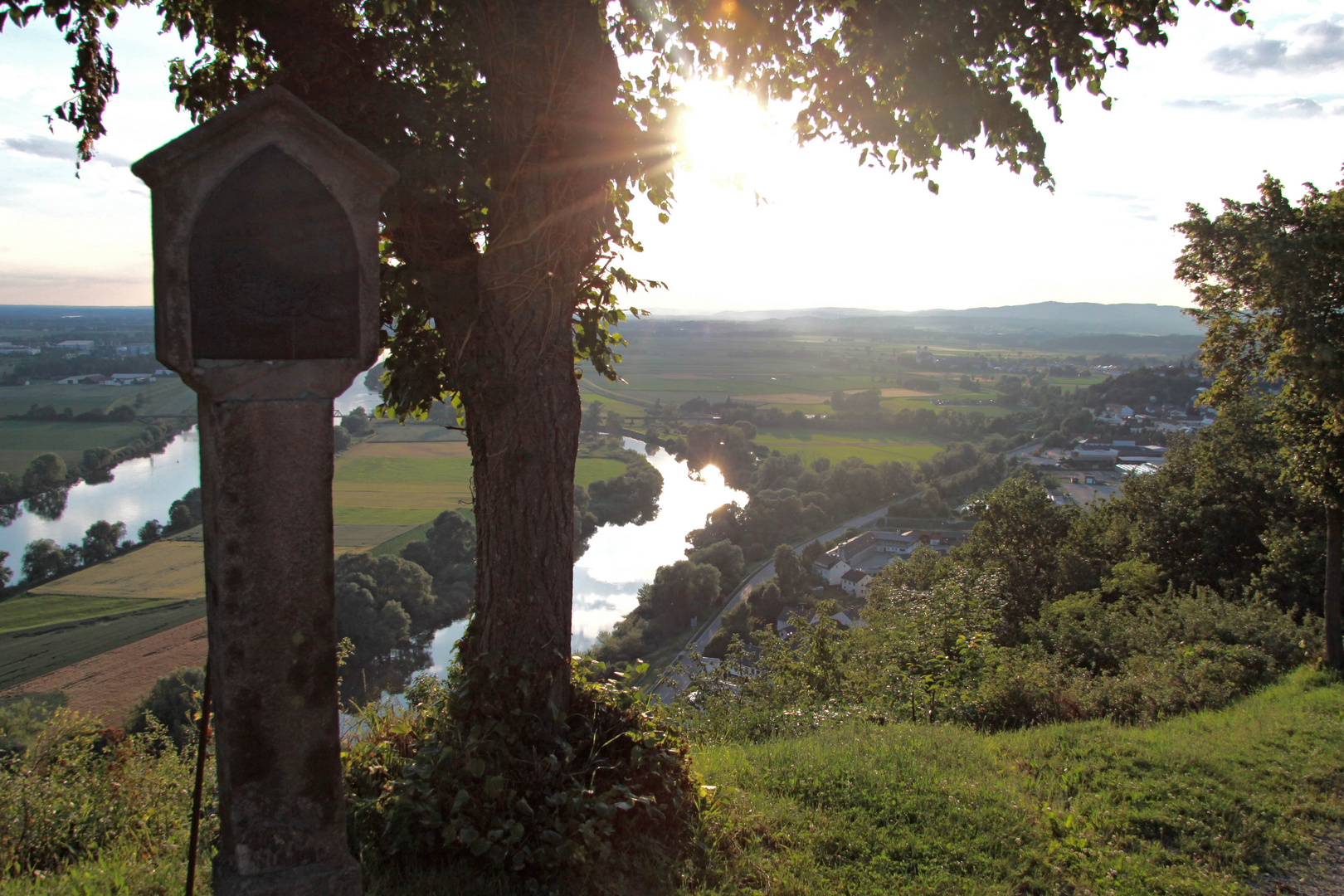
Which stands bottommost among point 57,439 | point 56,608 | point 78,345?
point 56,608

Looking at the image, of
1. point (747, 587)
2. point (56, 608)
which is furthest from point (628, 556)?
point (56, 608)

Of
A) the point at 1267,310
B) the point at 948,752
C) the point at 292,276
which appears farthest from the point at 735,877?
the point at 1267,310

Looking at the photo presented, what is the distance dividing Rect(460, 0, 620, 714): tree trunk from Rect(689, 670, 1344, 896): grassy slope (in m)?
1.29

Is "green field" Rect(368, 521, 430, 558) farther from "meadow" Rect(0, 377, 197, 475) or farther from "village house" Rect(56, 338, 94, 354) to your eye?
"village house" Rect(56, 338, 94, 354)

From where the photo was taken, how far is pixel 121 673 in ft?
39.9

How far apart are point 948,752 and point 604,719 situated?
2.34m

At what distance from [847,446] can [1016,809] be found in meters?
47.9

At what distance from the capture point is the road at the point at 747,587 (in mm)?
13798

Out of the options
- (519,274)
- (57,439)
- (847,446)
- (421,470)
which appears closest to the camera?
(519,274)

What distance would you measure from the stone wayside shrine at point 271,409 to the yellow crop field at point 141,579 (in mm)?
18232

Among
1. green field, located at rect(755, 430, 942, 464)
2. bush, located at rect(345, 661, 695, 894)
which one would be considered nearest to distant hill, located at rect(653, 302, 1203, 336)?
green field, located at rect(755, 430, 942, 464)

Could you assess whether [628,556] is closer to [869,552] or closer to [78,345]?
[869,552]

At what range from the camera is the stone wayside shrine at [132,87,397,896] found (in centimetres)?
186

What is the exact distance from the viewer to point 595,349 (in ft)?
14.7
